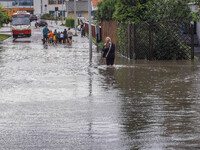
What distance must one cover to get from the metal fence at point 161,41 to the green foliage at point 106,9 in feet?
35.6

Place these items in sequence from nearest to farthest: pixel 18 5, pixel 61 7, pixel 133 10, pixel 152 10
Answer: pixel 152 10
pixel 133 10
pixel 61 7
pixel 18 5

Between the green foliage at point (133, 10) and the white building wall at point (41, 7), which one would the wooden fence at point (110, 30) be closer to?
the green foliage at point (133, 10)

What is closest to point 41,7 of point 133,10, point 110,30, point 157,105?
point 110,30

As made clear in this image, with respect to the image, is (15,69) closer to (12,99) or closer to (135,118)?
(12,99)

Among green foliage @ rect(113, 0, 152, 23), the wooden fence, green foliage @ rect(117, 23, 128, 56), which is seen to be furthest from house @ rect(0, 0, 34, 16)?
green foliage @ rect(113, 0, 152, 23)

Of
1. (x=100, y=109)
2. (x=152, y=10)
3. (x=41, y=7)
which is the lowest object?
(x=100, y=109)

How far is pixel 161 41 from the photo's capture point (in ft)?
88.6

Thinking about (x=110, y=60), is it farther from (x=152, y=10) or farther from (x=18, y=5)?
(x=18, y=5)

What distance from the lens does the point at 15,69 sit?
22.3 m

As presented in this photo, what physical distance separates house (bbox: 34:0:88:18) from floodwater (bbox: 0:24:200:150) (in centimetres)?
8758

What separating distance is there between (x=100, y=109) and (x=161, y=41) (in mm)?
15476

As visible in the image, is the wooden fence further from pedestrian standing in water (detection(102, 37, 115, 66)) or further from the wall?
pedestrian standing in water (detection(102, 37, 115, 66))

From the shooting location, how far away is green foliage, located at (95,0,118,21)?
38.1m

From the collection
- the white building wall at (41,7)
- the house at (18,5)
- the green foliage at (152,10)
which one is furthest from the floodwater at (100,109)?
the house at (18,5)
